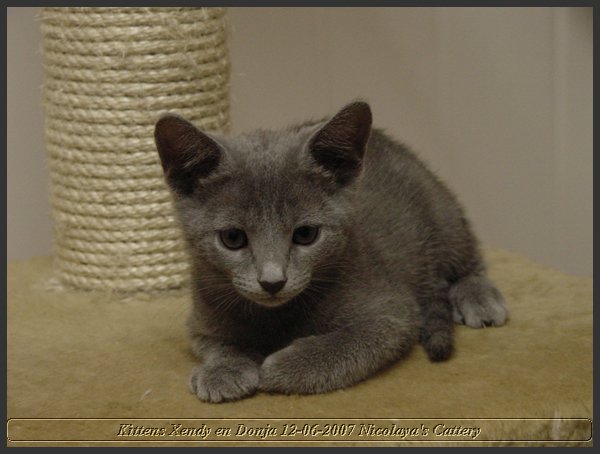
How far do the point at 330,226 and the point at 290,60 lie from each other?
1.13 m

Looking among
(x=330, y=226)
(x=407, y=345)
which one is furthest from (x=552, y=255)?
(x=330, y=226)

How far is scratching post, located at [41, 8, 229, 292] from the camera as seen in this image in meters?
2.00

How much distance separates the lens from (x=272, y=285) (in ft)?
4.73

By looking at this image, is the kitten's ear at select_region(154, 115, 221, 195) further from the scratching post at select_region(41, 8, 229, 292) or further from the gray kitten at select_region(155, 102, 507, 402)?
the scratching post at select_region(41, 8, 229, 292)

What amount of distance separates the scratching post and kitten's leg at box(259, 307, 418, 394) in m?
0.66

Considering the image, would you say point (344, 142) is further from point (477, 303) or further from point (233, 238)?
point (477, 303)

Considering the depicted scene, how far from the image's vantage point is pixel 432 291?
188 cm

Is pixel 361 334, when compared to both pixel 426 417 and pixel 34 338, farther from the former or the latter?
pixel 34 338

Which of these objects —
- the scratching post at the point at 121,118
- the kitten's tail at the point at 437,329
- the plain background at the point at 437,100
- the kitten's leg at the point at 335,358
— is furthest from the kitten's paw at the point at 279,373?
the plain background at the point at 437,100

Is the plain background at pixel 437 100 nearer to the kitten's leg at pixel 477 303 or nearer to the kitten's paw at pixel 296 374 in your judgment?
the kitten's leg at pixel 477 303

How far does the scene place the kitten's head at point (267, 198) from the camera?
147 centimetres

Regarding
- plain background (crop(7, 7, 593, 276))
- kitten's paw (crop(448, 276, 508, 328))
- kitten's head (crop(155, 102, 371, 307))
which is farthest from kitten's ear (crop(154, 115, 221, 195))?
plain background (crop(7, 7, 593, 276))

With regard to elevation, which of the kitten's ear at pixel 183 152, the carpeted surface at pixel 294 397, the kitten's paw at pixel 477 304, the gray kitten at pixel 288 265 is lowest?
the carpeted surface at pixel 294 397

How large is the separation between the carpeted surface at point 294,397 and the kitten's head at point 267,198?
0.21m
